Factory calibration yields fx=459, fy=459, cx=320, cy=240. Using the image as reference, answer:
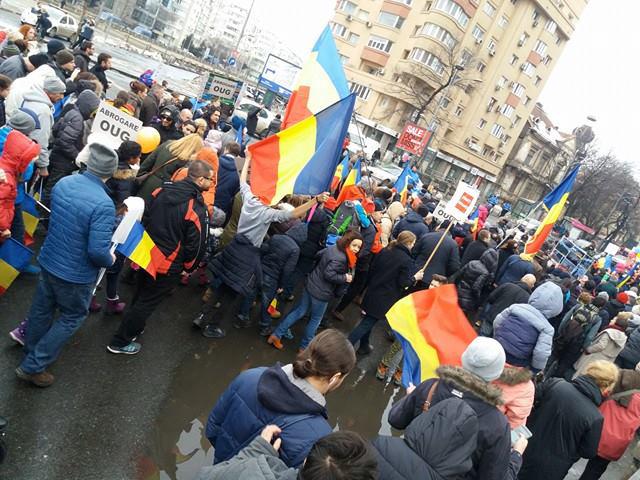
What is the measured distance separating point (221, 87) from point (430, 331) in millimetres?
13104

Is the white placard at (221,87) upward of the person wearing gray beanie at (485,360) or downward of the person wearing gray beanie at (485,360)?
upward

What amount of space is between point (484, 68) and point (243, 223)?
52.6 m

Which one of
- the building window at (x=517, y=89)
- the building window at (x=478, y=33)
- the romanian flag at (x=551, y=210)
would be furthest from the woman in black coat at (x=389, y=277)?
the building window at (x=517, y=89)

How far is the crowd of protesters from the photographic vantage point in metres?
2.24

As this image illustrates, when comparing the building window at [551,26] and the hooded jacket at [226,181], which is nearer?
the hooded jacket at [226,181]

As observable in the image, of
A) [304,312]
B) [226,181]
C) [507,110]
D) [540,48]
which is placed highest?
[540,48]

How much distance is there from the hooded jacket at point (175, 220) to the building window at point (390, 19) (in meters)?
49.3

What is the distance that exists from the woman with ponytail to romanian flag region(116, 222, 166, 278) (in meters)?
1.99

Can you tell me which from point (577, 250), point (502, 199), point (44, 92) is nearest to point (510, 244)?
point (44, 92)

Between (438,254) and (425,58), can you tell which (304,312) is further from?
(425,58)

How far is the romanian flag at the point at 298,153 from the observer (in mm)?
4719

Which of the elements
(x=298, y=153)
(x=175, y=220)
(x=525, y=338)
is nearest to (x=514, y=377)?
(x=525, y=338)

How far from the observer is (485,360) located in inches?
108

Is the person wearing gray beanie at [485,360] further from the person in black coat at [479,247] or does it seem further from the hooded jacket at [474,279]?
the person in black coat at [479,247]
